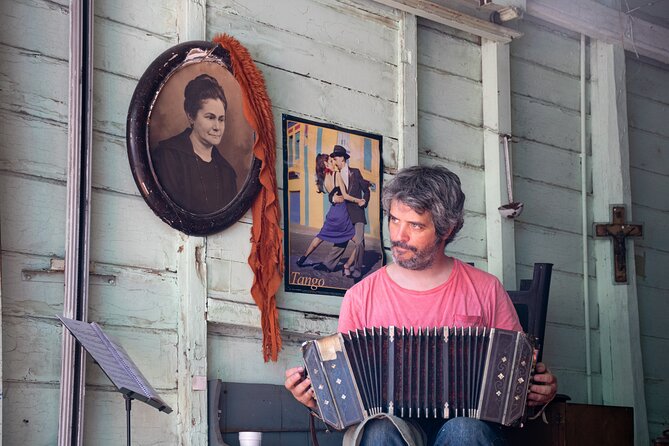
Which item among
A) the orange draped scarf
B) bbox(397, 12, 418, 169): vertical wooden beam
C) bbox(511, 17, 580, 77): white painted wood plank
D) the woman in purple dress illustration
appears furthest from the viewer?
bbox(511, 17, 580, 77): white painted wood plank

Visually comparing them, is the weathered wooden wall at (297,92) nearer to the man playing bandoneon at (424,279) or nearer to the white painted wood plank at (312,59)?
the white painted wood plank at (312,59)

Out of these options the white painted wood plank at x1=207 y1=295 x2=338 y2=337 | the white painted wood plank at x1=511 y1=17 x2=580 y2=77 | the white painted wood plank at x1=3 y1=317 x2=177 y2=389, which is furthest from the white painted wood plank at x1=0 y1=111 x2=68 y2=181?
the white painted wood plank at x1=511 y1=17 x2=580 y2=77

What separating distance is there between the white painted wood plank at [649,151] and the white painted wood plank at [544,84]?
43 cm

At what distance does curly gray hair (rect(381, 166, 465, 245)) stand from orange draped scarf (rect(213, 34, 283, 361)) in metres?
0.58

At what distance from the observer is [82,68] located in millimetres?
3629

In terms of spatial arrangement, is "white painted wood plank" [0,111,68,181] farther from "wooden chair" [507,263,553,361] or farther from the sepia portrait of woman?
"wooden chair" [507,263,553,361]

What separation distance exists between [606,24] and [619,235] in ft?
3.66

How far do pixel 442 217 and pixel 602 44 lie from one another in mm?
2375

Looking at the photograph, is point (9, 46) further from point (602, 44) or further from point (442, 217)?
point (602, 44)

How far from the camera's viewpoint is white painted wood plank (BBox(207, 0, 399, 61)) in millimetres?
4215

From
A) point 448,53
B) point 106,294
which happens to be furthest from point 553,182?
point 106,294

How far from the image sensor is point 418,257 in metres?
3.70

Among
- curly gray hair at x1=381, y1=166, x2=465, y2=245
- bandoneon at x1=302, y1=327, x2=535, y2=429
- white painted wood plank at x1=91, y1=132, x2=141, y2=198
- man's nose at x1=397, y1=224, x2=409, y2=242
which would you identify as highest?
white painted wood plank at x1=91, y1=132, x2=141, y2=198

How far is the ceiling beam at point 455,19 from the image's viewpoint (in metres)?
4.78
